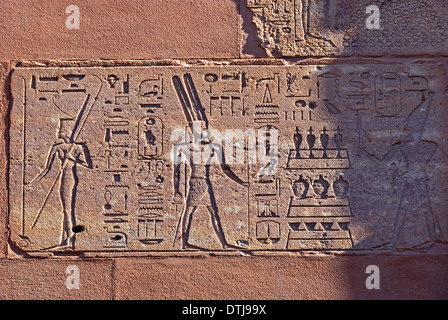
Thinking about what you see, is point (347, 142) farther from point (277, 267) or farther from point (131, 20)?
point (131, 20)

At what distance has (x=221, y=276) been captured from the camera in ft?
16.3

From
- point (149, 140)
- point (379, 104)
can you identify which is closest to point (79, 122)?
point (149, 140)

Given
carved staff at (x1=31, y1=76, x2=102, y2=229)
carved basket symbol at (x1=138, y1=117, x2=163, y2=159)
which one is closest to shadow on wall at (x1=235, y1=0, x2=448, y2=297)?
carved basket symbol at (x1=138, y1=117, x2=163, y2=159)

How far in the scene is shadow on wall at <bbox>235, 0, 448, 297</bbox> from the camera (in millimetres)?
4980

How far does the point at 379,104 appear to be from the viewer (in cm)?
509

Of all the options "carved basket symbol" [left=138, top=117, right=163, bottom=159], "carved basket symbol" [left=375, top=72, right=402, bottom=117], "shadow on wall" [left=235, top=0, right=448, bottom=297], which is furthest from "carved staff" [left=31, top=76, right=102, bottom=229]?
"carved basket symbol" [left=375, top=72, right=402, bottom=117]

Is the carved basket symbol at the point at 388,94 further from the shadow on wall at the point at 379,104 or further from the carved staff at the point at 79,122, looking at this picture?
the carved staff at the point at 79,122

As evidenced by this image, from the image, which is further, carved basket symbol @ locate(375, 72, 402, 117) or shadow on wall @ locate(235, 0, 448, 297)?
carved basket symbol @ locate(375, 72, 402, 117)

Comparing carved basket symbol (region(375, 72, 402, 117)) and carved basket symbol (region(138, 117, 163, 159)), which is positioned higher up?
carved basket symbol (region(375, 72, 402, 117))

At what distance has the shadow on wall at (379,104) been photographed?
16.3 ft

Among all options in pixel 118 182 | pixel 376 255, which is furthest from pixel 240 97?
pixel 376 255

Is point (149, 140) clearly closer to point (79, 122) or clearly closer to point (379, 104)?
point (79, 122)

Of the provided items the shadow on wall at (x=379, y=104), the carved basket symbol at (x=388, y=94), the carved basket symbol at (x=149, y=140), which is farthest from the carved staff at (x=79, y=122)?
the carved basket symbol at (x=388, y=94)

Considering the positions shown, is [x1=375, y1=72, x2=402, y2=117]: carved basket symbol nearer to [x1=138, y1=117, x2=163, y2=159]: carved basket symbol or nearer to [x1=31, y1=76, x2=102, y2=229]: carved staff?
[x1=138, y1=117, x2=163, y2=159]: carved basket symbol
